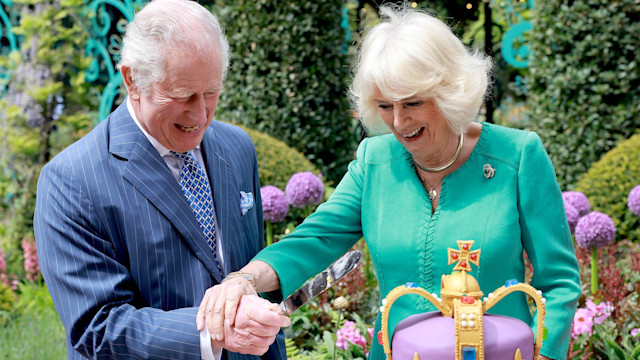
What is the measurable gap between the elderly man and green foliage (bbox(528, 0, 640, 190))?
15.1 ft

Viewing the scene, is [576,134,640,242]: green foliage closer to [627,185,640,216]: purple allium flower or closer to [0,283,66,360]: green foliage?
[627,185,640,216]: purple allium flower

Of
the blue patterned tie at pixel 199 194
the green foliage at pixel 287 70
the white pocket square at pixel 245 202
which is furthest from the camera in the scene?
the green foliage at pixel 287 70

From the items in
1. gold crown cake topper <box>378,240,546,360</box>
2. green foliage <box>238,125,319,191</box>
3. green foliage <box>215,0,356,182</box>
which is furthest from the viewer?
green foliage <box>215,0,356,182</box>

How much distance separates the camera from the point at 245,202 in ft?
7.55

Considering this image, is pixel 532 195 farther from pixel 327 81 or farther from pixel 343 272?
pixel 327 81

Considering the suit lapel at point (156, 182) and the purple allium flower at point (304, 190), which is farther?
the purple allium flower at point (304, 190)

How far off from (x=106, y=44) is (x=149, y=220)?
621 centimetres

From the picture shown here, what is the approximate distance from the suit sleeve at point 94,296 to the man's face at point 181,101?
0.28 meters

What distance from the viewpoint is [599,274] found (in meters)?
4.19

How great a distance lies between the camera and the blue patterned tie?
6.98 feet

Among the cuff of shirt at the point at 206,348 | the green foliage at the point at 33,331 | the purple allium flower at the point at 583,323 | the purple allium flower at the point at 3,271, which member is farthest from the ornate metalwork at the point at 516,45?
the cuff of shirt at the point at 206,348

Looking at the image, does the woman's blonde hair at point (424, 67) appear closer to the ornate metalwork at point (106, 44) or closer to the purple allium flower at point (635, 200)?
the purple allium flower at point (635, 200)

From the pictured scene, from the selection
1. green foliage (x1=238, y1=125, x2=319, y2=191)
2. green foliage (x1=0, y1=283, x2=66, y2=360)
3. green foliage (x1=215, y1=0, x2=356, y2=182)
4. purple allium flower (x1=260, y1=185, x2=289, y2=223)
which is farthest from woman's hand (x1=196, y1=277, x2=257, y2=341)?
green foliage (x1=215, y1=0, x2=356, y2=182)

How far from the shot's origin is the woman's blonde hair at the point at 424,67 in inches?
76.3
